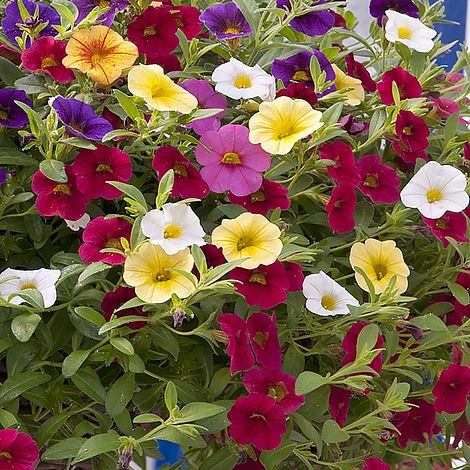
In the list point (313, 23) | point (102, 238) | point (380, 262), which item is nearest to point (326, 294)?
point (380, 262)

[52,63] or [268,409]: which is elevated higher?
[52,63]

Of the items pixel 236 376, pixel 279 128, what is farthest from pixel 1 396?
pixel 279 128

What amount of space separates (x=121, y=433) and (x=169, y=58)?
1.12 feet

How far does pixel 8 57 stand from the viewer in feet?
2.49

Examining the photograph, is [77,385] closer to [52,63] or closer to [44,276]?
[44,276]

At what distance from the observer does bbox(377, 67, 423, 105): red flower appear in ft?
2.41

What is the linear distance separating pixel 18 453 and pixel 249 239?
0.75 feet

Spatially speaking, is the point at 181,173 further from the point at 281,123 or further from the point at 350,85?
the point at 350,85

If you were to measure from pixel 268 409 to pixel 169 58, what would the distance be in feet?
1.12

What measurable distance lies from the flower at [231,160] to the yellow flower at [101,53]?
3.7 inches

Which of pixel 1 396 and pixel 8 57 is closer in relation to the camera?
pixel 1 396

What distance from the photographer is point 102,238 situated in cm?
60

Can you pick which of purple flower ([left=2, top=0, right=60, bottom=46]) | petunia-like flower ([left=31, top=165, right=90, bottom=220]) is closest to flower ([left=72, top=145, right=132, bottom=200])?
petunia-like flower ([left=31, top=165, right=90, bottom=220])

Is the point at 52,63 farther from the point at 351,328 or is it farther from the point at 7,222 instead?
the point at 351,328
